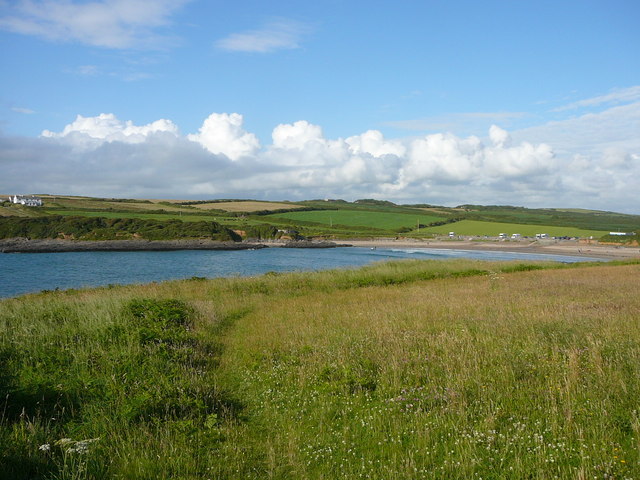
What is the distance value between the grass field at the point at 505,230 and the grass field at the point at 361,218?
11.4 metres

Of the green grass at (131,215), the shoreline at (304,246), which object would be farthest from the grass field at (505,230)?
the green grass at (131,215)

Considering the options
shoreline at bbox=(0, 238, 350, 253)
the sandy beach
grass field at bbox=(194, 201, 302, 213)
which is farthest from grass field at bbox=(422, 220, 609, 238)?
grass field at bbox=(194, 201, 302, 213)

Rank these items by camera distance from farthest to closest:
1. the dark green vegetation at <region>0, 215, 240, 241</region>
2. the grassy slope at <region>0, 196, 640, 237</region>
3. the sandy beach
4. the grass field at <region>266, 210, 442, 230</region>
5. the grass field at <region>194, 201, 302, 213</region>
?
the grass field at <region>194, 201, 302, 213</region> < the grass field at <region>266, 210, 442, 230</region> < the grassy slope at <region>0, 196, 640, 237</region> < the sandy beach < the dark green vegetation at <region>0, 215, 240, 241</region>

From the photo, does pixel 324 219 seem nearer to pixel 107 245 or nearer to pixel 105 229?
pixel 105 229

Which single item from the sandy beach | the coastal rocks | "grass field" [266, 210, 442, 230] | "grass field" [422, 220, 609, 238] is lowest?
the coastal rocks

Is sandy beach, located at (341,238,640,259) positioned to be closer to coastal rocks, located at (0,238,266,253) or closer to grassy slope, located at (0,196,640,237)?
grassy slope, located at (0,196,640,237)

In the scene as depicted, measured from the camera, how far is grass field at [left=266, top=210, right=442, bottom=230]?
157750mm

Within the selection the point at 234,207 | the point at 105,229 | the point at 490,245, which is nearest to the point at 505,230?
the point at 490,245

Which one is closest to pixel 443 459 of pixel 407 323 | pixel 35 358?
pixel 407 323

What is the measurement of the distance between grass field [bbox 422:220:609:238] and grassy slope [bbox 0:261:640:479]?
137 meters

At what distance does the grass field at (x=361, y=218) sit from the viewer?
518ft

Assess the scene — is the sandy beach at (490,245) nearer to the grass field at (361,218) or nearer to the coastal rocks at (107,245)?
the grass field at (361,218)

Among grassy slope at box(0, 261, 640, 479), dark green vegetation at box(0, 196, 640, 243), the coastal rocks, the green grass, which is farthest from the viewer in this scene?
dark green vegetation at box(0, 196, 640, 243)

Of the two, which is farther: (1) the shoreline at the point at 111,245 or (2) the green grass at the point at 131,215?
(2) the green grass at the point at 131,215
